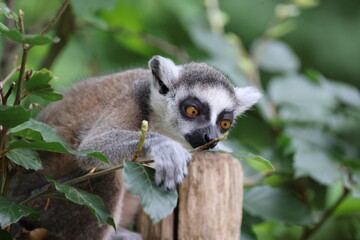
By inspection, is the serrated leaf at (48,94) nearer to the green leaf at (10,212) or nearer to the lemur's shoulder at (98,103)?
the green leaf at (10,212)

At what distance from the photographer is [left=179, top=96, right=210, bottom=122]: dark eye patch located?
3363 mm

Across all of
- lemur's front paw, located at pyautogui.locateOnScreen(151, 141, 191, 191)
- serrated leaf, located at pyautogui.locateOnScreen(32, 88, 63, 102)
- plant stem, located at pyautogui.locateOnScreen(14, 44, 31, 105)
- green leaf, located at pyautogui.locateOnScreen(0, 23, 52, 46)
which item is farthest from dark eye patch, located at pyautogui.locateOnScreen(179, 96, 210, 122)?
green leaf, located at pyautogui.locateOnScreen(0, 23, 52, 46)

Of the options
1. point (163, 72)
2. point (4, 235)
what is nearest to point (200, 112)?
point (163, 72)

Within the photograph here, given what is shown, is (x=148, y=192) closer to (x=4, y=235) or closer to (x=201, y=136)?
(x=4, y=235)

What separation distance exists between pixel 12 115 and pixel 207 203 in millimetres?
1361

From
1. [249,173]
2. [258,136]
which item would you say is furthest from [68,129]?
[258,136]

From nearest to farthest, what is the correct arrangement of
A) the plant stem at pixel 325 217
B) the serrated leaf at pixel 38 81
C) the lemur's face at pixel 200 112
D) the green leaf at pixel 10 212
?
the green leaf at pixel 10 212, the serrated leaf at pixel 38 81, the lemur's face at pixel 200 112, the plant stem at pixel 325 217

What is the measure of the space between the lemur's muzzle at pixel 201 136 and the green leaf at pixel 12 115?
1246 millimetres

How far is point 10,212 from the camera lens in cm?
234

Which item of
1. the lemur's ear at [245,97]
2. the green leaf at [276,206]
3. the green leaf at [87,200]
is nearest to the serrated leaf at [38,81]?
the green leaf at [87,200]

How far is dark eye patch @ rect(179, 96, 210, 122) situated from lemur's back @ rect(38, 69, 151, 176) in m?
0.29

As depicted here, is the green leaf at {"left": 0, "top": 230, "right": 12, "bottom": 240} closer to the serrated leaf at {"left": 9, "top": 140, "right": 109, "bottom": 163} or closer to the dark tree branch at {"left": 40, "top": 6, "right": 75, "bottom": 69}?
the serrated leaf at {"left": 9, "top": 140, "right": 109, "bottom": 163}

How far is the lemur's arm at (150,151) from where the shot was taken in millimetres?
2375

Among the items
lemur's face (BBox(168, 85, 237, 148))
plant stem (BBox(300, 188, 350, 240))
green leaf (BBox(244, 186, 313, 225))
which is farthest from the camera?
plant stem (BBox(300, 188, 350, 240))
